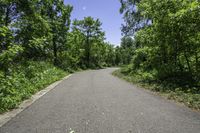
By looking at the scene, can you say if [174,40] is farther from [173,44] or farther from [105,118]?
[105,118]

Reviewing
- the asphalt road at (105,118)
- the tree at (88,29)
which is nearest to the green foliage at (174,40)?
the asphalt road at (105,118)

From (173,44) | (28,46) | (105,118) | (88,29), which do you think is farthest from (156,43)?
(88,29)

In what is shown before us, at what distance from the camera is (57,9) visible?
3359cm

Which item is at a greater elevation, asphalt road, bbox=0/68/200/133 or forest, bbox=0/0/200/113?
forest, bbox=0/0/200/113

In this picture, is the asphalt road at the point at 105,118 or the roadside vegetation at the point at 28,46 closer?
the asphalt road at the point at 105,118

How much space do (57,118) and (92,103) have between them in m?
2.39

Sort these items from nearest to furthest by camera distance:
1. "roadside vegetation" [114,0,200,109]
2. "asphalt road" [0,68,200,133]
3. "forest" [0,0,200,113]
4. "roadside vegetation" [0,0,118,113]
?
1. "asphalt road" [0,68,200,133]
2. "roadside vegetation" [0,0,118,113]
3. "forest" [0,0,200,113]
4. "roadside vegetation" [114,0,200,109]

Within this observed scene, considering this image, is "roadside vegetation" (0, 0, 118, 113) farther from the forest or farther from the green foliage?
the green foliage

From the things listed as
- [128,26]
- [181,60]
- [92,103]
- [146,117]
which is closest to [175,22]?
[181,60]

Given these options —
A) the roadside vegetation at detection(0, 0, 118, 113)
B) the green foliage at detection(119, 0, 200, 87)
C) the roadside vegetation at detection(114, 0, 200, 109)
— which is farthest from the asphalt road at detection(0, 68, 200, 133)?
the green foliage at detection(119, 0, 200, 87)

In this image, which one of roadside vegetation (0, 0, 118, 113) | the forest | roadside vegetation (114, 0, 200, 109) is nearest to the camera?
roadside vegetation (0, 0, 118, 113)

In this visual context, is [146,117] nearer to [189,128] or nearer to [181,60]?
[189,128]

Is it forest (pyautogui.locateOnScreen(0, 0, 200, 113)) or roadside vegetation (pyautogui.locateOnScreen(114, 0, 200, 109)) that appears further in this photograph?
roadside vegetation (pyautogui.locateOnScreen(114, 0, 200, 109))

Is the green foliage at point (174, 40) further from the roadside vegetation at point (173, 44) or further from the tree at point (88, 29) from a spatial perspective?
the tree at point (88, 29)
